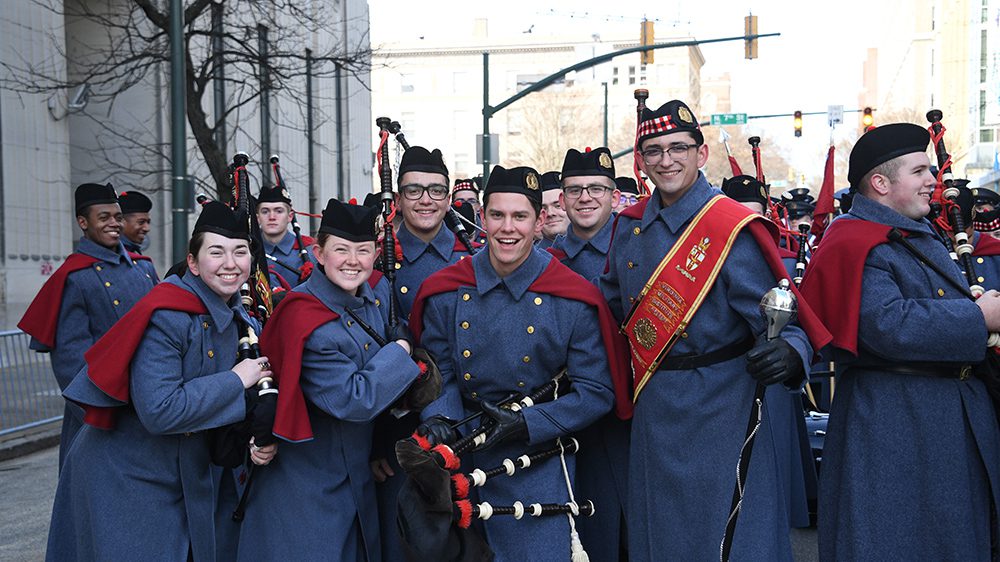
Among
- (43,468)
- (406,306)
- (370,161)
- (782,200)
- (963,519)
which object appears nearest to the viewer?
(963,519)

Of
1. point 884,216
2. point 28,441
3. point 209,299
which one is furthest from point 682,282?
point 28,441

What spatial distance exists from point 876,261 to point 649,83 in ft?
267

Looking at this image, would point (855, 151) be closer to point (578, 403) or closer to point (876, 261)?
point (876, 261)

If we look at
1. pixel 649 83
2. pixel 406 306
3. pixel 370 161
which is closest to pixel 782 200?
pixel 406 306

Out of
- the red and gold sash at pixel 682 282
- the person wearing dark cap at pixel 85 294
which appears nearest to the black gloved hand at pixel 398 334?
the red and gold sash at pixel 682 282

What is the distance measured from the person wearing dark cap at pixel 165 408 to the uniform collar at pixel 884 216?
275 centimetres

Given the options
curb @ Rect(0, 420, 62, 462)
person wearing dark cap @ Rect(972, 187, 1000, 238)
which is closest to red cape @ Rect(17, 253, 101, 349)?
curb @ Rect(0, 420, 62, 462)

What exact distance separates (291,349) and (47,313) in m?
3.01

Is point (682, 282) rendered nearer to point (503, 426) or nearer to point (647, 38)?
point (503, 426)

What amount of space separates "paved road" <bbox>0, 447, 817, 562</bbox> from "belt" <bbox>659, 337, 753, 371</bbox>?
118 inches

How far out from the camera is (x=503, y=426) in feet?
14.9

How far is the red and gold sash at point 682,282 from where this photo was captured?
4355 mm

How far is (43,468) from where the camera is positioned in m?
10.2

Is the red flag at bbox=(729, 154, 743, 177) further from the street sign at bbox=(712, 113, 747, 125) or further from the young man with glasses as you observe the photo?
the street sign at bbox=(712, 113, 747, 125)
